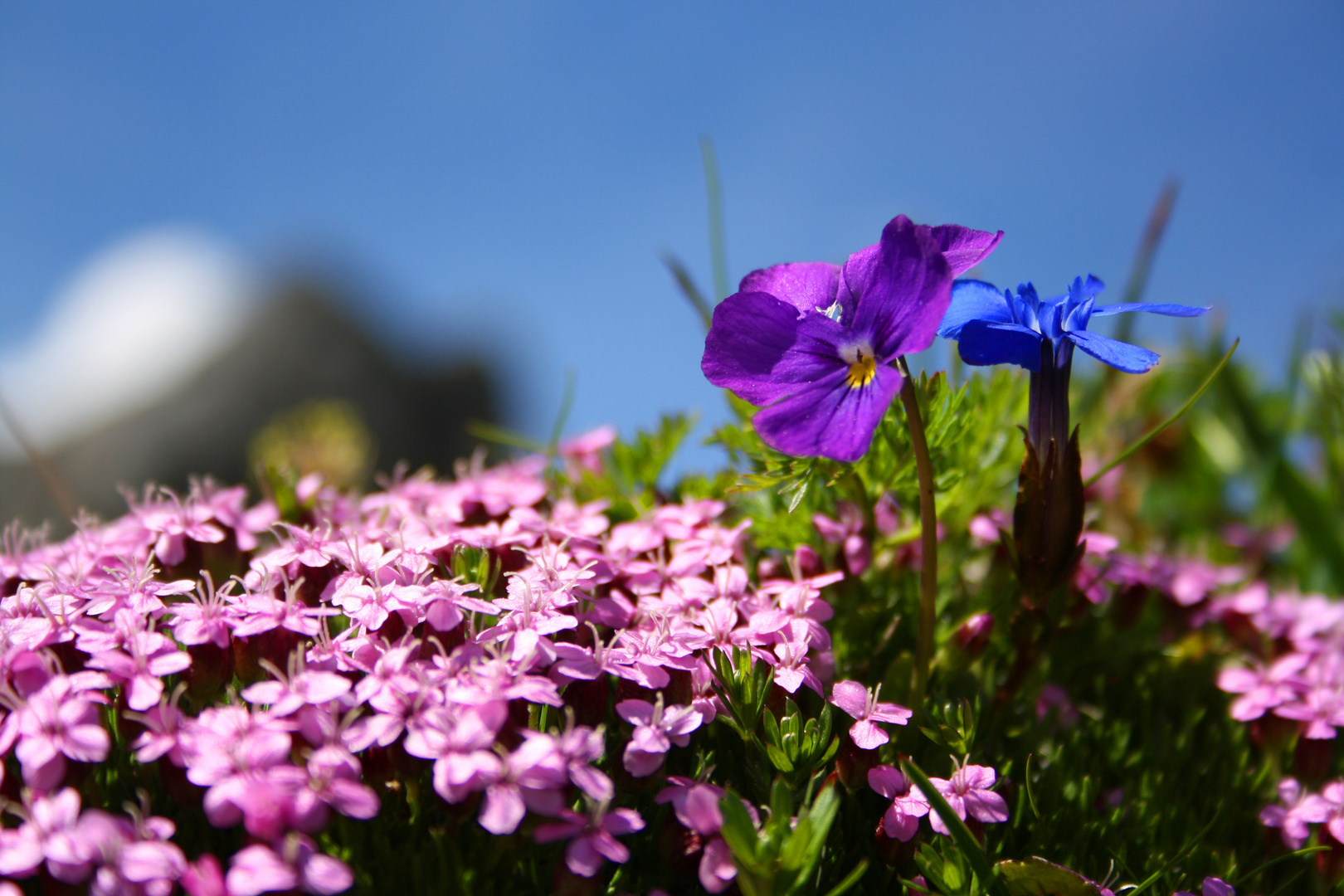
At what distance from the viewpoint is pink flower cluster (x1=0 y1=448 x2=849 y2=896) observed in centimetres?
110

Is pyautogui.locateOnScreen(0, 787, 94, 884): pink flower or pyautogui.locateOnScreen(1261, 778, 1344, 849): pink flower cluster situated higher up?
pyautogui.locateOnScreen(0, 787, 94, 884): pink flower

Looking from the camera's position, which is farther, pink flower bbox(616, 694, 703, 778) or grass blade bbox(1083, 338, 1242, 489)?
grass blade bbox(1083, 338, 1242, 489)

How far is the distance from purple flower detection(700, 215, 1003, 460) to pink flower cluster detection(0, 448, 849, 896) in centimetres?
36

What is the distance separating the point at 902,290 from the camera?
140 centimetres

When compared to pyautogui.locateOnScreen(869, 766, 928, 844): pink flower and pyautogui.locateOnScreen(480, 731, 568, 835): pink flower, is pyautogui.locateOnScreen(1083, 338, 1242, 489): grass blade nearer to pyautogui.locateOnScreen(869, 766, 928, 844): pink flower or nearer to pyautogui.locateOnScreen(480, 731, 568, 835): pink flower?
pyautogui.locateOnScreen(869, 766, 928, 844): pink flower

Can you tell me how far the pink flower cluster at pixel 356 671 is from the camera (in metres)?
1.10

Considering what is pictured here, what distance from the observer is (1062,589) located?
1.84m

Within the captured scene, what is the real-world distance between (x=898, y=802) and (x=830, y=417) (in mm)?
594

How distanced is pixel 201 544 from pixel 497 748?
1.10 metres

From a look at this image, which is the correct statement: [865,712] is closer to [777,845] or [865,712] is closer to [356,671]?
[777,845]

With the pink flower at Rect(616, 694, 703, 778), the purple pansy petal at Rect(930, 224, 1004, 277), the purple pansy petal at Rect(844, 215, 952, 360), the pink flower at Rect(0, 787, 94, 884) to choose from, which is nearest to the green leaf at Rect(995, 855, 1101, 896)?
the pink flower at Rect(616, 694, 703, 778)

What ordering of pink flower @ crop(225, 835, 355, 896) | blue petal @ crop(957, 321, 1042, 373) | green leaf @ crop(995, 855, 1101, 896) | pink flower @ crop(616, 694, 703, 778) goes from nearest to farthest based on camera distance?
pink flower @ crop(225, 835, 355, 896) → pink flower @ crop(616, 694, 703, 778) → green leaf @ crop(995, 855, 1101, 896) → blue petal @ crop(957, 321, 1042, 373)

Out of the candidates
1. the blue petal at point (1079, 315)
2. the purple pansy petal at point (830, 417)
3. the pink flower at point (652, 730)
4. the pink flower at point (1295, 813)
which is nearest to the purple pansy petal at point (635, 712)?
the pink flower at point (652, 730)

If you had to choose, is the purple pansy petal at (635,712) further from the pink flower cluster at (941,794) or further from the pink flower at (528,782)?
the pink flower cluster at (941,794)
